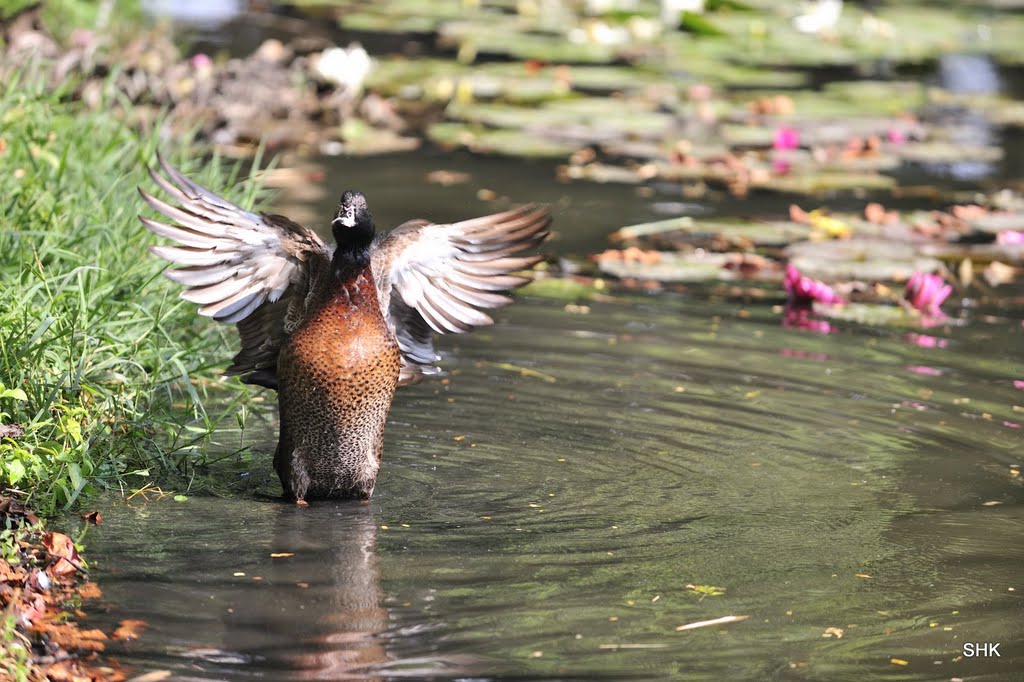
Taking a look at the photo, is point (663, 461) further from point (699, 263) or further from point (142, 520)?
point (699, 263)

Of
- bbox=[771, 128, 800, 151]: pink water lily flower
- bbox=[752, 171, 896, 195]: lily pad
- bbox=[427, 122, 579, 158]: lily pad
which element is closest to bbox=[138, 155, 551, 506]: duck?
bbox=[752, 171, 896, 195]: lily pad

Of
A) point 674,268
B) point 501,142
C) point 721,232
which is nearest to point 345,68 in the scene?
point 501,142

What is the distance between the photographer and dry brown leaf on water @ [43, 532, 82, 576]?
3787 millimetres

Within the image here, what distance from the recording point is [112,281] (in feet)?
16.9

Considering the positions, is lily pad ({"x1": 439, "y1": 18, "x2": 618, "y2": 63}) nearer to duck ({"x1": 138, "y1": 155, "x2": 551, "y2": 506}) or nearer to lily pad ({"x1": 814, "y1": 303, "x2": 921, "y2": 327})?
lily pad ({"x1": 814, "y1": 303, "x2": 921, "y2": 327})

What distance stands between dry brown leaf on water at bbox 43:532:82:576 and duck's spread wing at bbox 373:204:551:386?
3.84 ft

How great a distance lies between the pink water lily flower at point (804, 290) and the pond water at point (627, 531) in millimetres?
397

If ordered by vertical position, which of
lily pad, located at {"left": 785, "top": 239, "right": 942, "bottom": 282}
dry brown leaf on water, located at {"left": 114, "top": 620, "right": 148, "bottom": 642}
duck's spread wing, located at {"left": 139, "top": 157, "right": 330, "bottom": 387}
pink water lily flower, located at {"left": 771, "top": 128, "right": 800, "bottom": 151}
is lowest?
dry brown leaf on water, located at {"left": 114, "top": 620, "right": 148, "bottom": 642}

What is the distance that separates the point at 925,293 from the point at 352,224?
3737mm

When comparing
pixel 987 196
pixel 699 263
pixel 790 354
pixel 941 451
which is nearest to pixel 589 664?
pixel 941 451

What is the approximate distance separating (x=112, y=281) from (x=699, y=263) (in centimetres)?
331

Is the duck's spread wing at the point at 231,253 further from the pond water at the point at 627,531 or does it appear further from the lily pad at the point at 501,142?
the lily pad at the point at 501,142

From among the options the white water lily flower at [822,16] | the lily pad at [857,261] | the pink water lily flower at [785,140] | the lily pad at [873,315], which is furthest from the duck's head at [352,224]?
the white water lily flower at [822,16]

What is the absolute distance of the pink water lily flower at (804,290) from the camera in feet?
23.2
